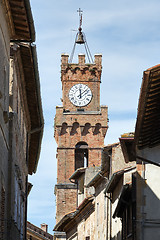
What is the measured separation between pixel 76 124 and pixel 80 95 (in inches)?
119

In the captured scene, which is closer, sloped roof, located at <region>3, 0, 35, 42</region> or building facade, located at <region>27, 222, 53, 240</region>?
sloped roof, located at <region>3, 0, 35, 42</region>

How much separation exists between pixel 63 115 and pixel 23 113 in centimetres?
4856

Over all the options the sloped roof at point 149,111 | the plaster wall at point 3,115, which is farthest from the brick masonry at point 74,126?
the plaster wall at point 3,115

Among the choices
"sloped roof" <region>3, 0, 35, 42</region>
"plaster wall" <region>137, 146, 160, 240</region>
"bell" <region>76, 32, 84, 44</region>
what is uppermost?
"bell" <region>76, 32, 84, 44</region>

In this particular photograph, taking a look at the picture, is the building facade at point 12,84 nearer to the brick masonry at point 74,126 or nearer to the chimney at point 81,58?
the brick masonry at point 74,126

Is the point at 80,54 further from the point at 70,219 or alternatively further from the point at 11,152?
the point at 11,152

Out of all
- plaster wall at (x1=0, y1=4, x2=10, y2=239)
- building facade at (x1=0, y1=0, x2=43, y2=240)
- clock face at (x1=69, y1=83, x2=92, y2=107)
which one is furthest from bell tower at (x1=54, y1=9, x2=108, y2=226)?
plaster wall at (x1=0, y1=4, x2=10, y2=239)

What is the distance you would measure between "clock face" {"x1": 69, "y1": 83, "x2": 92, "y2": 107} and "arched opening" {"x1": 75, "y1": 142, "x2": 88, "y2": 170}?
3.92 metres

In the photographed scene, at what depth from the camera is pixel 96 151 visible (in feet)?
238

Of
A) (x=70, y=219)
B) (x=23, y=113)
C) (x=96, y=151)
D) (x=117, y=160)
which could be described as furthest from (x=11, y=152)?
(x=96, y=151)

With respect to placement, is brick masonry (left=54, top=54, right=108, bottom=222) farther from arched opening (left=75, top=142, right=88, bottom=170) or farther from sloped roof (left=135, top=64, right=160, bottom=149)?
sloped roof (left=135, top=64, right=160, bottom=149)

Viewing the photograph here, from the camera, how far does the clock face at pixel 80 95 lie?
7500cm

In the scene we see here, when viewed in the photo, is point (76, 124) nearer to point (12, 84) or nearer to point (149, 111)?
point (12, 84)

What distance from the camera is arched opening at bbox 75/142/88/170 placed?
7394 centimetres
